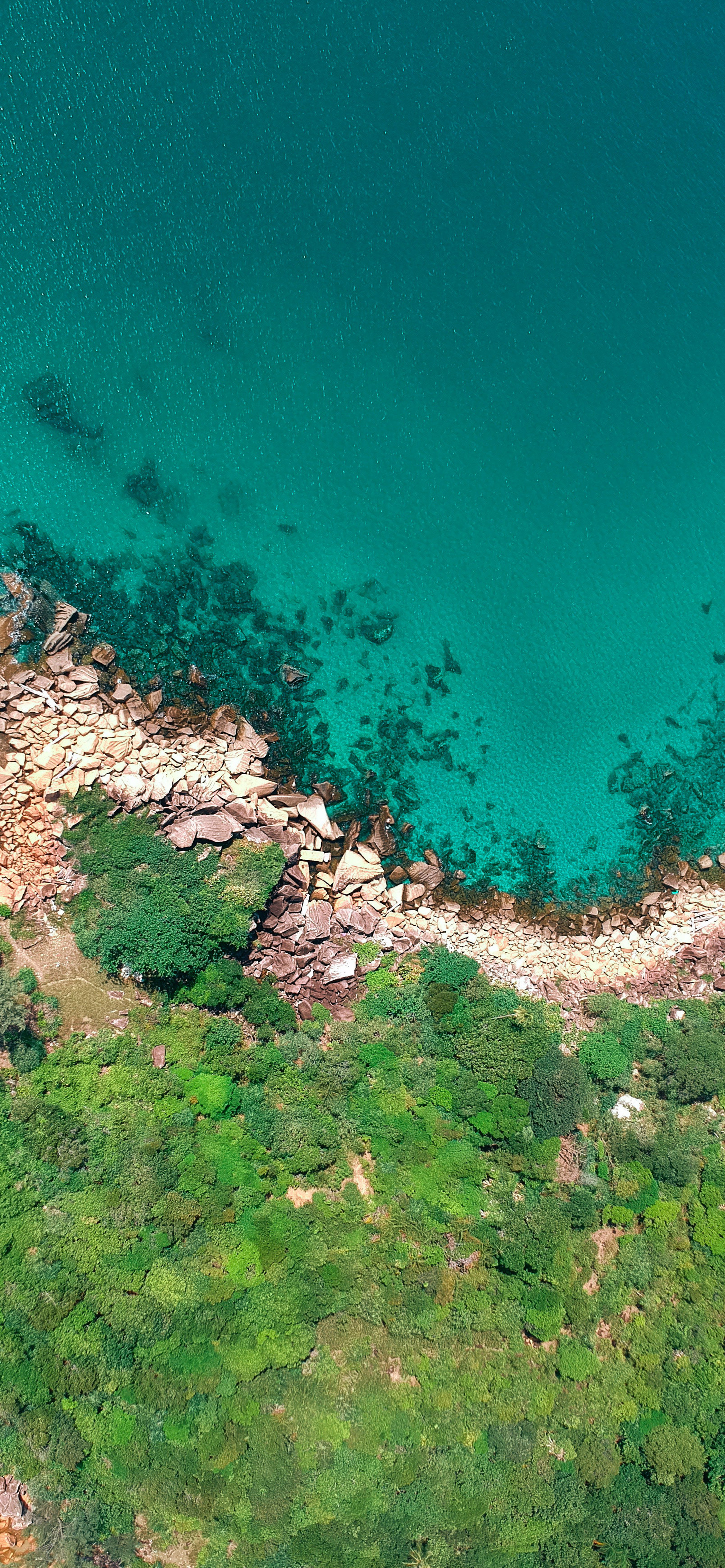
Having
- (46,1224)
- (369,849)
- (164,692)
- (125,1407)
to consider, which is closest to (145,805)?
(164,692)

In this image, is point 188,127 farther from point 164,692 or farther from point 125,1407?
point 125,1407

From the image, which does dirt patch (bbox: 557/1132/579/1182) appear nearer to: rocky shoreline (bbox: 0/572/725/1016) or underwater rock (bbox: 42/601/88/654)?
rocky shoreline (bbox: 0/572/725/1016)

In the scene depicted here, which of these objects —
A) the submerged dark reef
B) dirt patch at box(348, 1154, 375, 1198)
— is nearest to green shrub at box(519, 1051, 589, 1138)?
dirt patch at box(348, 1154, 375, 1198)

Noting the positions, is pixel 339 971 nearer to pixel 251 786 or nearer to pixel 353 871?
pixel 353 871

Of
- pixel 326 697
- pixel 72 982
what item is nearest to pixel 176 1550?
pixel 72 982

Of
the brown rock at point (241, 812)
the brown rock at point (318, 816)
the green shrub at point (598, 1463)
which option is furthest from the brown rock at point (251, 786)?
the green shrub at point (598, 1463)

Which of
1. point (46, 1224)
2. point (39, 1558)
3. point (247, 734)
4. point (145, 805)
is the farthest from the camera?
point (247, 734)

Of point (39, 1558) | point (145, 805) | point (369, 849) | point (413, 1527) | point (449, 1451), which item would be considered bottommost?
point (39, 1558)

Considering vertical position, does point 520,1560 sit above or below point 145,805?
below
